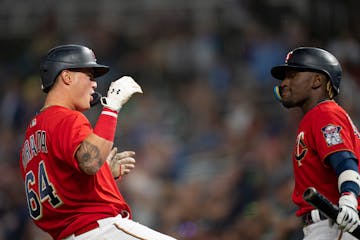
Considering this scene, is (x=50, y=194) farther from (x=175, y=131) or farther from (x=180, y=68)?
(x=180, y=68)

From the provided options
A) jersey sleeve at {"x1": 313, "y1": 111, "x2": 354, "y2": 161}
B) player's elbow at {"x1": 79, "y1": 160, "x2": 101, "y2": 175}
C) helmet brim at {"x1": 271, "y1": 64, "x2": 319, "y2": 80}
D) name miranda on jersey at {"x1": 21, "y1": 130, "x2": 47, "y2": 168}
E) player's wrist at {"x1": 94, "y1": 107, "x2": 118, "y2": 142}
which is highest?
helmet brim at {"x1": 271, "y1": 64, "x2": 319, "y2": 80}

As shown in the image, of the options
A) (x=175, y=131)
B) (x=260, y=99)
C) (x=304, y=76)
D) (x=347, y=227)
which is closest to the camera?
(x=347, y=227)

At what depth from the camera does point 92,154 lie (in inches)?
209

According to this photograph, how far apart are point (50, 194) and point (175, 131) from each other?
6.73 meters

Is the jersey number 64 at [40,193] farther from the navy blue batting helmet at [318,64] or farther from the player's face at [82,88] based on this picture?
the navy blue batting helmet at [318,64]

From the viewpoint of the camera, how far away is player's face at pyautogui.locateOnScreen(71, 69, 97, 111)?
5820 mm

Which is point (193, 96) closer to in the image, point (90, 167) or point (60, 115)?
point (60, 115)

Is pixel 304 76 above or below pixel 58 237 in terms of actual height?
above

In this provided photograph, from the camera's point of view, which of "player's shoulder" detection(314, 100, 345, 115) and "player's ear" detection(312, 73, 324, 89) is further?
"player's ear" detection(312, 73, 324, 89)

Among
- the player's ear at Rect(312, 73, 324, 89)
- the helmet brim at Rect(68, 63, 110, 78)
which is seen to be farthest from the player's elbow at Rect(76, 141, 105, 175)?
the player's ear at Rect(312, 73, 324, 89)

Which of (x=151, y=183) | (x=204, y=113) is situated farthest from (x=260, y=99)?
(x=151, y=183)

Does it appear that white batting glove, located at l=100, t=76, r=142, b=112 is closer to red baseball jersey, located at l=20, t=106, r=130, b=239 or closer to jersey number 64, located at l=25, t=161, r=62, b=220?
red baseball jersey, located at l=20, t=106, r=130, b=239

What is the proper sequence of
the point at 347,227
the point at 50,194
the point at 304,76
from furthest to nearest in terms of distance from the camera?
the point at 304,76 → the point at 50,194 → the point at 347,227

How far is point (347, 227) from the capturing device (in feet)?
16.9
